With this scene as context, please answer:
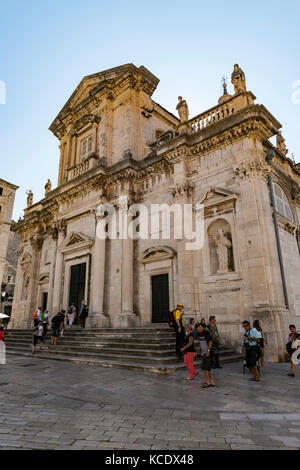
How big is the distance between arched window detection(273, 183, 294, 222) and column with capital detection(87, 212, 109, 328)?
9666 mm

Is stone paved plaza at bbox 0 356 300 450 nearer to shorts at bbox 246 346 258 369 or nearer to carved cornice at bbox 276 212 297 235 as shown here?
shorts at bbox 246 346 258 369

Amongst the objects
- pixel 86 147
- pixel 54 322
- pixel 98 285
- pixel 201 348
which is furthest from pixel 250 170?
pixel 86 147

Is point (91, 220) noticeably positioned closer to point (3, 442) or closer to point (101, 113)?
point (101, 113)

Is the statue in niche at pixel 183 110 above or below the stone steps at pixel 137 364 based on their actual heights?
above

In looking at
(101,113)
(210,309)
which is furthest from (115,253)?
(101,113)

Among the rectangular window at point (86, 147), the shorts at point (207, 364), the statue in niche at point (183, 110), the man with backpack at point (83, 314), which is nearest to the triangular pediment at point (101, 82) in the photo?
the rectangular window at point (86, 147)

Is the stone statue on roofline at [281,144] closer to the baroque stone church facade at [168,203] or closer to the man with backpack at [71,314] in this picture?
the baroque stone church facade at [168,203]

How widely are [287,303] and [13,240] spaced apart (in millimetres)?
47363

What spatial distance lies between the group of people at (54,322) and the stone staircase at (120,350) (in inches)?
17.1

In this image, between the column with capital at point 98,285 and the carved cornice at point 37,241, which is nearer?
the column with capital at point 98,285

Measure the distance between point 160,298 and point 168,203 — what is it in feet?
16.7

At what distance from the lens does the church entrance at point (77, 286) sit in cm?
1800

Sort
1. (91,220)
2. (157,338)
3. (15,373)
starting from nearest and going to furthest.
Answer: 1. (15,373)
2. (157,338)
3. (91,220)

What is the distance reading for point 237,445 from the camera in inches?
130
